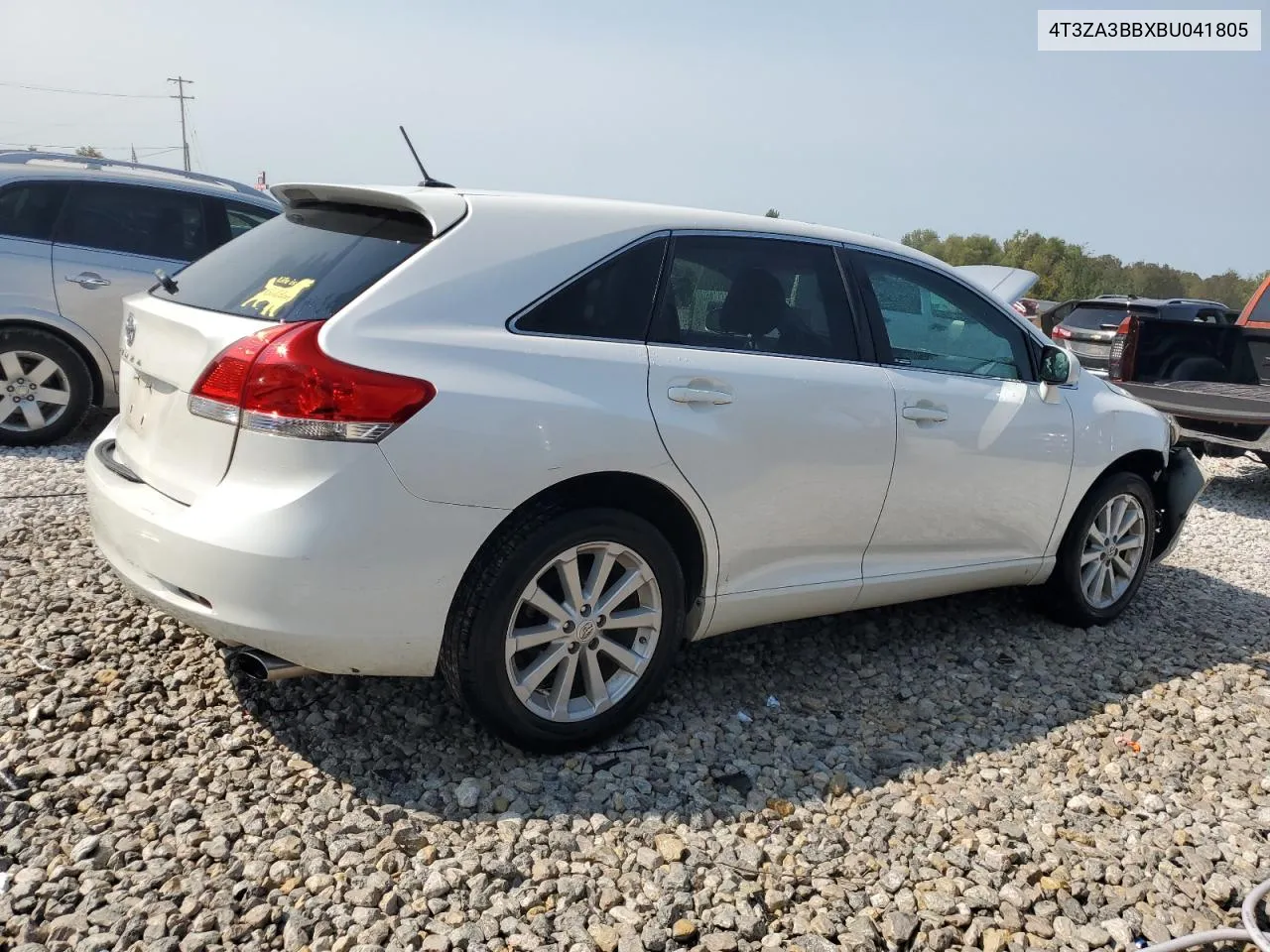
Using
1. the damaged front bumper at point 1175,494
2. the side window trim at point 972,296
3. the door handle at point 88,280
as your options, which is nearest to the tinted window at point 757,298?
the side window trim at point 972,296

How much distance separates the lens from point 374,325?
277 cm

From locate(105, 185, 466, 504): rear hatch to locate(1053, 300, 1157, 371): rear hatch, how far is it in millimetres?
11389

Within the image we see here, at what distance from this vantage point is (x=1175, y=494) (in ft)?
16.8

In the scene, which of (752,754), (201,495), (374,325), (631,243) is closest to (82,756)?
(201,495)

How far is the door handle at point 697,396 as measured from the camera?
320cm

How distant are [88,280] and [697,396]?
5.23 m

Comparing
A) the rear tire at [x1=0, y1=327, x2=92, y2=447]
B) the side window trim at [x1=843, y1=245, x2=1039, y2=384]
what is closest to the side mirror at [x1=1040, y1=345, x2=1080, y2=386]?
the side window trim at [x1=843, y1=245, x2=1039, y2=384]

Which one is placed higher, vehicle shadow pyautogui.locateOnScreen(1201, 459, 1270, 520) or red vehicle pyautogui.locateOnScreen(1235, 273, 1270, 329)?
red vehicle pyautogui.locateOnScreen(1235, 273, 1270, 329)

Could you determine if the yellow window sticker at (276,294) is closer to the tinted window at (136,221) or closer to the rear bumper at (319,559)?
the rear bumper at (319,559)

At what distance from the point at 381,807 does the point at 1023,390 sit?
119 inches

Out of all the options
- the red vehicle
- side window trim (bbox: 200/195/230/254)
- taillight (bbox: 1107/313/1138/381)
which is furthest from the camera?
the red vehicle

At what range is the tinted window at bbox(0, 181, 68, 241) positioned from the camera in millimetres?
6621

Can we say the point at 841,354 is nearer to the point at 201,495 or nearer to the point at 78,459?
the point at 201,495

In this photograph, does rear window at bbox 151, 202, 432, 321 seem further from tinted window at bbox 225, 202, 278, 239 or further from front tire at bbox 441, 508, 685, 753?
tinted window at bbox 225, 202, 278, 239
